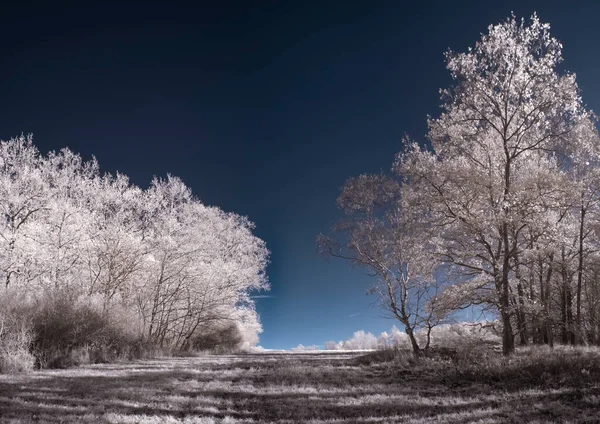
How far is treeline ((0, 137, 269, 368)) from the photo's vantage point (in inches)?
635

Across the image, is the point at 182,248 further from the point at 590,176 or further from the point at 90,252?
the point at 590,176

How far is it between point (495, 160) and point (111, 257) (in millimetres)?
18053

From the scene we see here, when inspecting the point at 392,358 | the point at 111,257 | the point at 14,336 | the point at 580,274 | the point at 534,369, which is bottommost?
the point at 392,358

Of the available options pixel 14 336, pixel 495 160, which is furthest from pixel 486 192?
pixel 14 336

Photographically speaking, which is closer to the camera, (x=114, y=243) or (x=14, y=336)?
(x=14, y=336)

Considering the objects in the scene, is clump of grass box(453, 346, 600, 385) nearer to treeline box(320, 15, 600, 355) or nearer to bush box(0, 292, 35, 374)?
treeline box(320, 15, 600, 355)

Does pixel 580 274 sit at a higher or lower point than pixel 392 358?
higher

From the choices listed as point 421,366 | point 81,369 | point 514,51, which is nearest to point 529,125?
point 514,51

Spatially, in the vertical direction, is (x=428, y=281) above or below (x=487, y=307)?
above

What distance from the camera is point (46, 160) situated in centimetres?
2303

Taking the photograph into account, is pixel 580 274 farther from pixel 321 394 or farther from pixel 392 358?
pixel 321 394

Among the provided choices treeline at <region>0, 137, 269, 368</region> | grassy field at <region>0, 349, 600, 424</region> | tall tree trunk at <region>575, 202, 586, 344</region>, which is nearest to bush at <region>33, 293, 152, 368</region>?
treeline at <region>0, 137, 269, 368</region>

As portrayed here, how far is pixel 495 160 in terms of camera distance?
1502 cm

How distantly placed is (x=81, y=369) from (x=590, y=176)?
20.4 metres
